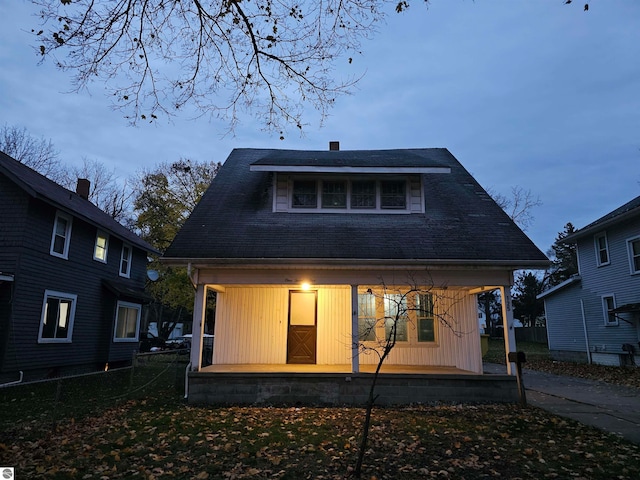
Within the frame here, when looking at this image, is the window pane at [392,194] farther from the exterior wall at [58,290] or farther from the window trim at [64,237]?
the window trim at [64,237]

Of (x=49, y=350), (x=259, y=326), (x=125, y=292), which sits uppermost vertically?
(x=125, y=292)

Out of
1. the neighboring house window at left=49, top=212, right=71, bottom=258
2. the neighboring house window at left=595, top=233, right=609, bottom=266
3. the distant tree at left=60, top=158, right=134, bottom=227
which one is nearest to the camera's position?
the neighboring house window at left=49, top=212, right=71, bottom=258

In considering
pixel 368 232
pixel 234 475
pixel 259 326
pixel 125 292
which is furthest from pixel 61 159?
pixel 234 475

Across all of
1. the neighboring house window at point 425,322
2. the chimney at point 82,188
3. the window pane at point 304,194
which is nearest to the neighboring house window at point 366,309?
the neighboring house window at point 425,322

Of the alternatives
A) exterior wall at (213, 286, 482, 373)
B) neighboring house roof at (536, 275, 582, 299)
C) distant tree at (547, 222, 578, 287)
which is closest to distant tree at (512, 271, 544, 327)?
distant tree at (547, 222, 578, 287)

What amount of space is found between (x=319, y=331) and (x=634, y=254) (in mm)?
13197

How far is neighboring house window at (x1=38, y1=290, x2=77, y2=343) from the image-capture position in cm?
1272

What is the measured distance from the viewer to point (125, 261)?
18.2m

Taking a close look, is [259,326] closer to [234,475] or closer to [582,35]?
[234,475]

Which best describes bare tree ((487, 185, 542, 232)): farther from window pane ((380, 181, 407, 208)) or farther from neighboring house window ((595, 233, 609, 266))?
window pane ((380, 181, 407, 208))

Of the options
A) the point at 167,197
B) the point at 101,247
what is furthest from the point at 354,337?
the point at 167,197

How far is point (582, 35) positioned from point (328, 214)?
6.57m

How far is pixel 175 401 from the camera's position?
29.5 feet

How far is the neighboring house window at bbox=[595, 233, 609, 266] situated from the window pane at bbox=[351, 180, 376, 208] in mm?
12244
